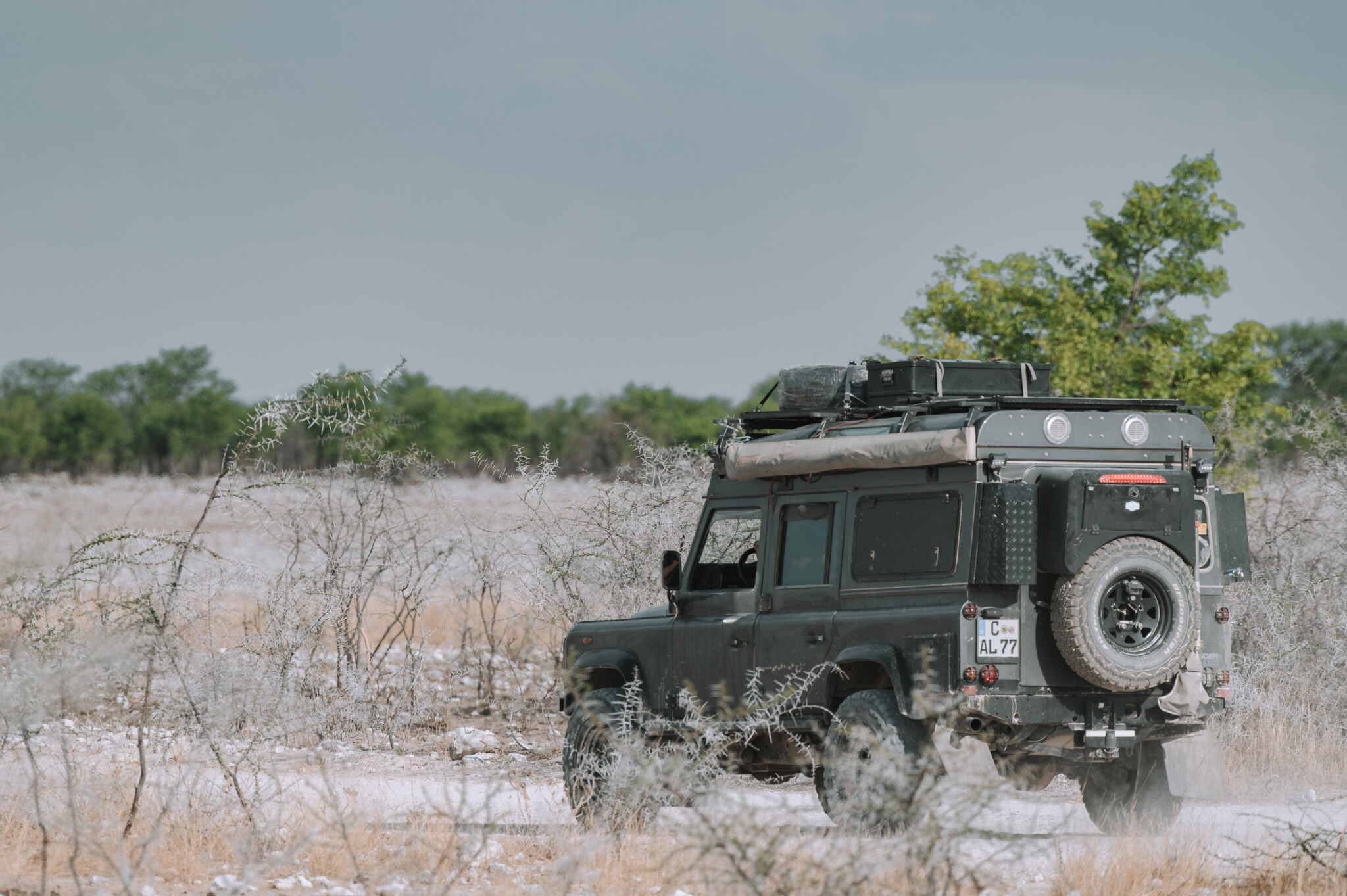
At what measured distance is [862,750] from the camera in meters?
7.46

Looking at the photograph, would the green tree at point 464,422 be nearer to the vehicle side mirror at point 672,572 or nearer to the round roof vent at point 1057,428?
the vehicle side mirror at point 672,572

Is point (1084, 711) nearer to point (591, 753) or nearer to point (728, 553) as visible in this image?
point (728, 553)

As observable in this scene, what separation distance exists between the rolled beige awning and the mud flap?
219cm

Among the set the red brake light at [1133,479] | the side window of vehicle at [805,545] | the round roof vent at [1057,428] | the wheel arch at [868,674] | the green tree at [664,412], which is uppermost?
the green tree at [664,412]

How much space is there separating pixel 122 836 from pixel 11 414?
55571 mm

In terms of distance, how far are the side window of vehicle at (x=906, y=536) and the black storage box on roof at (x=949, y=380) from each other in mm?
1049

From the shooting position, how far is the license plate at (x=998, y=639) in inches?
279

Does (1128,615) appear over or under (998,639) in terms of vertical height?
over

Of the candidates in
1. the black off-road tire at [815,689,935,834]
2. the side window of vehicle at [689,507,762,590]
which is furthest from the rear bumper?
the side window of vehicle at [689,507,762,590]

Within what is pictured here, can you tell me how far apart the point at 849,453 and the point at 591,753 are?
233 cm

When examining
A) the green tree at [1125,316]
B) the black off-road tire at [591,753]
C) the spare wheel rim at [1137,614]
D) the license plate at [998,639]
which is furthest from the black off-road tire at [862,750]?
the green tree at [1125,316]

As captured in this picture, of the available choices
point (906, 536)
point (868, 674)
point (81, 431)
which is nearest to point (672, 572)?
point (868, 674)

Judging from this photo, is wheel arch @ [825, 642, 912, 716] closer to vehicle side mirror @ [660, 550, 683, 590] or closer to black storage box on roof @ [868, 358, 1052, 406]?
vehicle side mirror @ [660, 550, 683, 590]

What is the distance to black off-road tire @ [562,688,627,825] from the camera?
26.6 feet
